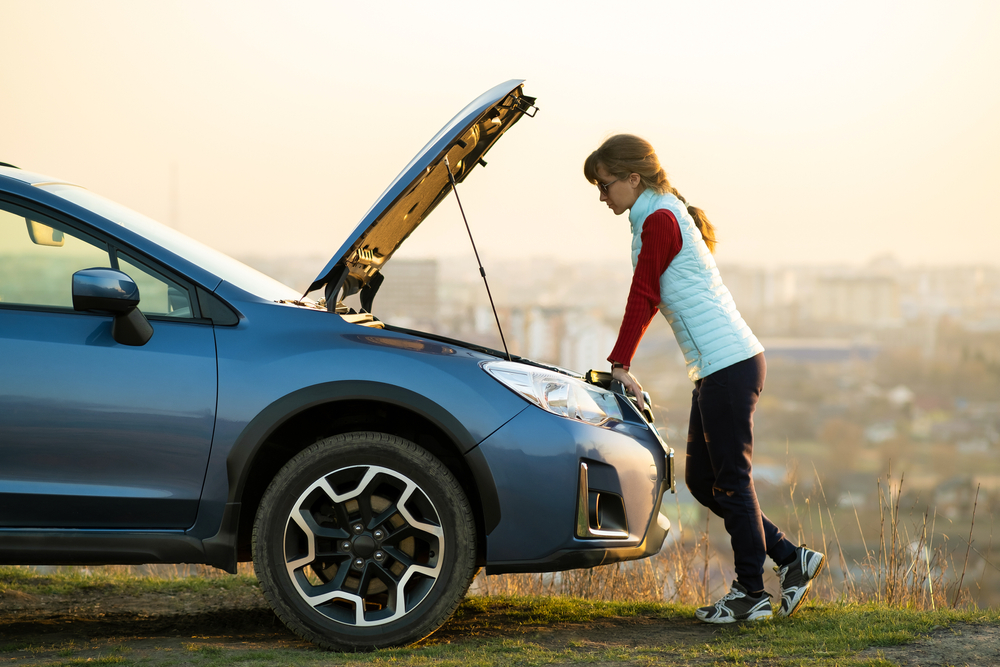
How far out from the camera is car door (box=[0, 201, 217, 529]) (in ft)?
8.73

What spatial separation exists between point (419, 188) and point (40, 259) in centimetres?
150

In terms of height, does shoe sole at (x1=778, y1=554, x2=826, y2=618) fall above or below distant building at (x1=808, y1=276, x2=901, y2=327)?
below

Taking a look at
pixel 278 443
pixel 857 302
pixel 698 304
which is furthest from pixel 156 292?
pixel 857 302

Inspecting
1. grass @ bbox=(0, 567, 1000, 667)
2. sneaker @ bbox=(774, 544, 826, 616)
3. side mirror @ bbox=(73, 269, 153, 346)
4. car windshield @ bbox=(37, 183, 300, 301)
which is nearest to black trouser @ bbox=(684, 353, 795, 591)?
sneaker @ bbox=(774, 544, 826, 616)

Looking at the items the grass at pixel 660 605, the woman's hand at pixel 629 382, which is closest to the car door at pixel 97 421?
the grass at pixel 660 605

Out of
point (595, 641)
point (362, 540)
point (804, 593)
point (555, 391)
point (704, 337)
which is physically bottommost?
point (595, 641)

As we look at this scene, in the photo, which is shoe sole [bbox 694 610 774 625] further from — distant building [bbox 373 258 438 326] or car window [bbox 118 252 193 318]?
car window [bbox 118 252 193 318]

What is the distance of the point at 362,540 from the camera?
9.18ft

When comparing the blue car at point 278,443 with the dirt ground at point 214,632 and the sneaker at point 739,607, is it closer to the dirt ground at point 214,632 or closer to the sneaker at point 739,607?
the dirt ground at point 214,632

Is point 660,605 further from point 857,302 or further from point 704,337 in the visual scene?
point 857,302

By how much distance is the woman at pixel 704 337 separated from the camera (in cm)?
322

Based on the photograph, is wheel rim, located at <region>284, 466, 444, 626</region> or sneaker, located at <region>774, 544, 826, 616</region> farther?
sneaker, located at <region>774, 544, 826, 616</region>

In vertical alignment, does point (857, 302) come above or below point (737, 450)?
above

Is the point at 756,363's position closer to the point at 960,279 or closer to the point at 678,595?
the point at 678,595
